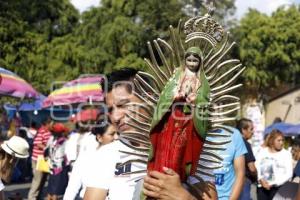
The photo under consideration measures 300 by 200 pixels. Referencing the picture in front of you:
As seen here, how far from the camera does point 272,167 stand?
30.9ft

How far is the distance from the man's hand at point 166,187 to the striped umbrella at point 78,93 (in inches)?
507

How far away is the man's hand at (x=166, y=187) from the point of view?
2424mm

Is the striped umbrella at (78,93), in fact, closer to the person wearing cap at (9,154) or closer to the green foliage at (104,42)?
the person wearing cap at (9,154)

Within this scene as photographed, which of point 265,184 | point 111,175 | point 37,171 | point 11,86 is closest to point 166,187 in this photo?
point 111,175

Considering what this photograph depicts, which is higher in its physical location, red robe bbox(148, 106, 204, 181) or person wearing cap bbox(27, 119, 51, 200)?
red robe bbox(148, 106, 204, 181)

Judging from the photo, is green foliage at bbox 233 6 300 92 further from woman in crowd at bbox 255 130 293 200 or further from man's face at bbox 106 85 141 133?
man's face at bbox 106 85 141 133

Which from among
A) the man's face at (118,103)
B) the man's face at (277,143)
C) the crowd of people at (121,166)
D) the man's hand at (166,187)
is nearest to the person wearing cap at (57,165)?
the crowd of people at (121,166)

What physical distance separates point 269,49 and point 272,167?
28804 millimetres

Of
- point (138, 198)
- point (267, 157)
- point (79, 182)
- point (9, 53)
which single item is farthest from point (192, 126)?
point (9, 53)

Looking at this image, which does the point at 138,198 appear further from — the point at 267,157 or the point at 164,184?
the point at 267,157

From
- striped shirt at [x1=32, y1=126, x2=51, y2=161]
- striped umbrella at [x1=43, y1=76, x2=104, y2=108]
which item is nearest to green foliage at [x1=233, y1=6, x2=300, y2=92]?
striped umbrella at [x1=43, y1=76, x2=104, y2=108]

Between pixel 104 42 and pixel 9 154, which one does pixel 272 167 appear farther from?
pixel 104 42

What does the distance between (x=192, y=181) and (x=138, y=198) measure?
0.23m

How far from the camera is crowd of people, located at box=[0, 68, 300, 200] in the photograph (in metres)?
2.60
